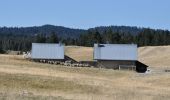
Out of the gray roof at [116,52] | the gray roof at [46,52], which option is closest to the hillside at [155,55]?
the gray roof at [116,52]

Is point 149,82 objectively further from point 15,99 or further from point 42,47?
point 42,47

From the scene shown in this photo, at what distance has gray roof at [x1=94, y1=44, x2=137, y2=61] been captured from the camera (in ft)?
339

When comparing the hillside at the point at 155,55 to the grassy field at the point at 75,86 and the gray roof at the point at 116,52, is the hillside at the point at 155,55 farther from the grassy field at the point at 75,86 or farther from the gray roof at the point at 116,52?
the grassy field at the point at 75,86

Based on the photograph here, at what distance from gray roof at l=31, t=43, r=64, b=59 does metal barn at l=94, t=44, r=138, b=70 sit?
7771 mm

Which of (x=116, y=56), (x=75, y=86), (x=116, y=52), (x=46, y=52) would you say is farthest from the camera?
(x=46, y=52)

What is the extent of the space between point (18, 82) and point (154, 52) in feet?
346

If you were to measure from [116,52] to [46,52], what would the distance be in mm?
14104

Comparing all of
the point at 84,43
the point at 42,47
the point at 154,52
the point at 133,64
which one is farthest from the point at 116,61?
the point at 84,43

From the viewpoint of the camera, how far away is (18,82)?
38719mm

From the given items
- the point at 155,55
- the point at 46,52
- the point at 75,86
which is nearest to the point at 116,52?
the point at 46,52

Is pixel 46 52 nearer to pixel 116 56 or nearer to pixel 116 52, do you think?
pixel 116 52

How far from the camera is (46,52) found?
10912cm

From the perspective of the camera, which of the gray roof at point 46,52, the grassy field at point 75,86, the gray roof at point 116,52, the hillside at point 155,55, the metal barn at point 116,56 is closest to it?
the grassy field at point 75,86

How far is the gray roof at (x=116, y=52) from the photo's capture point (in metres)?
103
